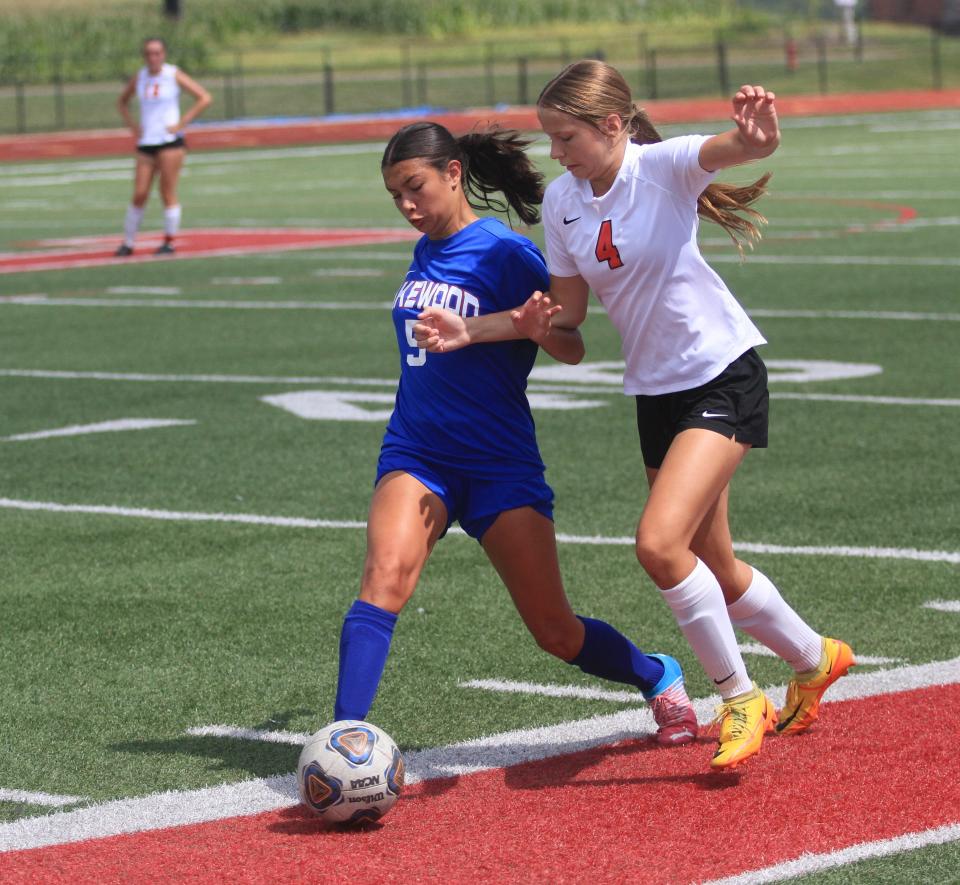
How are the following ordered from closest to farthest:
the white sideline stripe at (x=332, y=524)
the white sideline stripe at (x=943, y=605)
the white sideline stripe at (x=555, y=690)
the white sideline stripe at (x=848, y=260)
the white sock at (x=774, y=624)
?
the white sock at (x=774, y=624), the white sideline stripe at (x=555, y=690), the white sideline stripe at (x=943, y=605), the white sideline stripe at (x=332, y=524), the white sideline stripe at (x=848, y=260)

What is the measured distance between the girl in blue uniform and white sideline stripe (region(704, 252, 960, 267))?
14311mm

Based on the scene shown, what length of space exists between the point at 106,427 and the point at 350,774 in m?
7.65

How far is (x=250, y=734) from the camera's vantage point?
20.8 feet

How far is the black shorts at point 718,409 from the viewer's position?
5.83 metres

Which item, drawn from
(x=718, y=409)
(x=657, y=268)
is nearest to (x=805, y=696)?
(x=718, y=409)

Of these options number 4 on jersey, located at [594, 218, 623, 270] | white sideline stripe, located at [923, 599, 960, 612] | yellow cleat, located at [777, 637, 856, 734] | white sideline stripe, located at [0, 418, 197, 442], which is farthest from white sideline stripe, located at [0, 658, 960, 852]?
white sideline stripe, located at [0, 418, 197, 442]

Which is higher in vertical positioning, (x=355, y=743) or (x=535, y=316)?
(x=535, y=316)

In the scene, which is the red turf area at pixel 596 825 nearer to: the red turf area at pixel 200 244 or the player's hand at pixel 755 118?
the player's hand at pixel 755 118

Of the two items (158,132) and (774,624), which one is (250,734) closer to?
(774,624)

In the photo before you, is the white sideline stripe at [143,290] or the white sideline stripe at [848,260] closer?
the white sideline stripe at [143,290]

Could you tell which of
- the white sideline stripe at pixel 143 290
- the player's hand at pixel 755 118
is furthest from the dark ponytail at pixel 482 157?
the white sideline stripe at pixel 143 290

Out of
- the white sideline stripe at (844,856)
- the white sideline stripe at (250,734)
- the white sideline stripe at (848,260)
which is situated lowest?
the white sideline stripe at (848,260)

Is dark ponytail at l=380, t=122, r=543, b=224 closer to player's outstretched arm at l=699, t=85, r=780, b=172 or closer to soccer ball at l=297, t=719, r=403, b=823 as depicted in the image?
player's outstretched arm at l=699, t=85, r=780, b=172

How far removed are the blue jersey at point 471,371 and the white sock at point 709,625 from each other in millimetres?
583
